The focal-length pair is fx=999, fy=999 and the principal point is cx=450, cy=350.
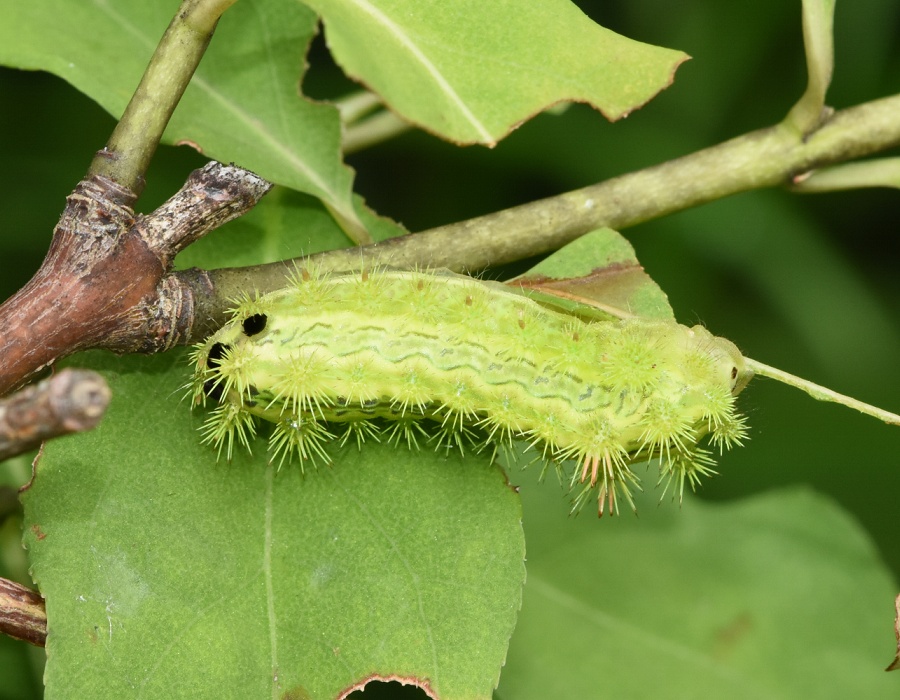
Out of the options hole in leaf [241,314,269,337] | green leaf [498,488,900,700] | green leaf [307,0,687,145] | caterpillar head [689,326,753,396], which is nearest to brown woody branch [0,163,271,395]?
hole in leaf [241,314,269,337]

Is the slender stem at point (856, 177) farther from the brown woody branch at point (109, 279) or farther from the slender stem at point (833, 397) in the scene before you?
the brown woody branch at point (109, 279)

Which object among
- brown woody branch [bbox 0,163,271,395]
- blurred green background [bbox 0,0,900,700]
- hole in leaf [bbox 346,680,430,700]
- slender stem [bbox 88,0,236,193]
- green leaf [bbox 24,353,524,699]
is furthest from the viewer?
blurred green background [bbox 0,0,900,700]

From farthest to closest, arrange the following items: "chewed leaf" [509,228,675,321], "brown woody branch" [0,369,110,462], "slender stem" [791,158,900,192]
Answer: "slender stem" [791,158,900,192]
"chewed leaf" [509,228,675,321]
"brown woody branch" [0,369,110,462]

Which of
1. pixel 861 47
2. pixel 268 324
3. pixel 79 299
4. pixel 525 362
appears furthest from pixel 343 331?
pixel 861 47

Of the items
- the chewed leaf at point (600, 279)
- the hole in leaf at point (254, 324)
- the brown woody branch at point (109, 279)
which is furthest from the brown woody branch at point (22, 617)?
the chewed leaf at point (600, 279)

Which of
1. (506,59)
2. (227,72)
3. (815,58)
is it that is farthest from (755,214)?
(227,72)

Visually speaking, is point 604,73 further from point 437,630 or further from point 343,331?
point 437,630

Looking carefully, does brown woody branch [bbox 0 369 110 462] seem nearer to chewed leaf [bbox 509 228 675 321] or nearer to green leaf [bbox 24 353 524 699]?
green leaf [bbox 24 353 524 699]

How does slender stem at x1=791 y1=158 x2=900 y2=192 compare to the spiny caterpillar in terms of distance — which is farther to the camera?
slender stem at x1=791 y1=158 x2=900 y2=192
